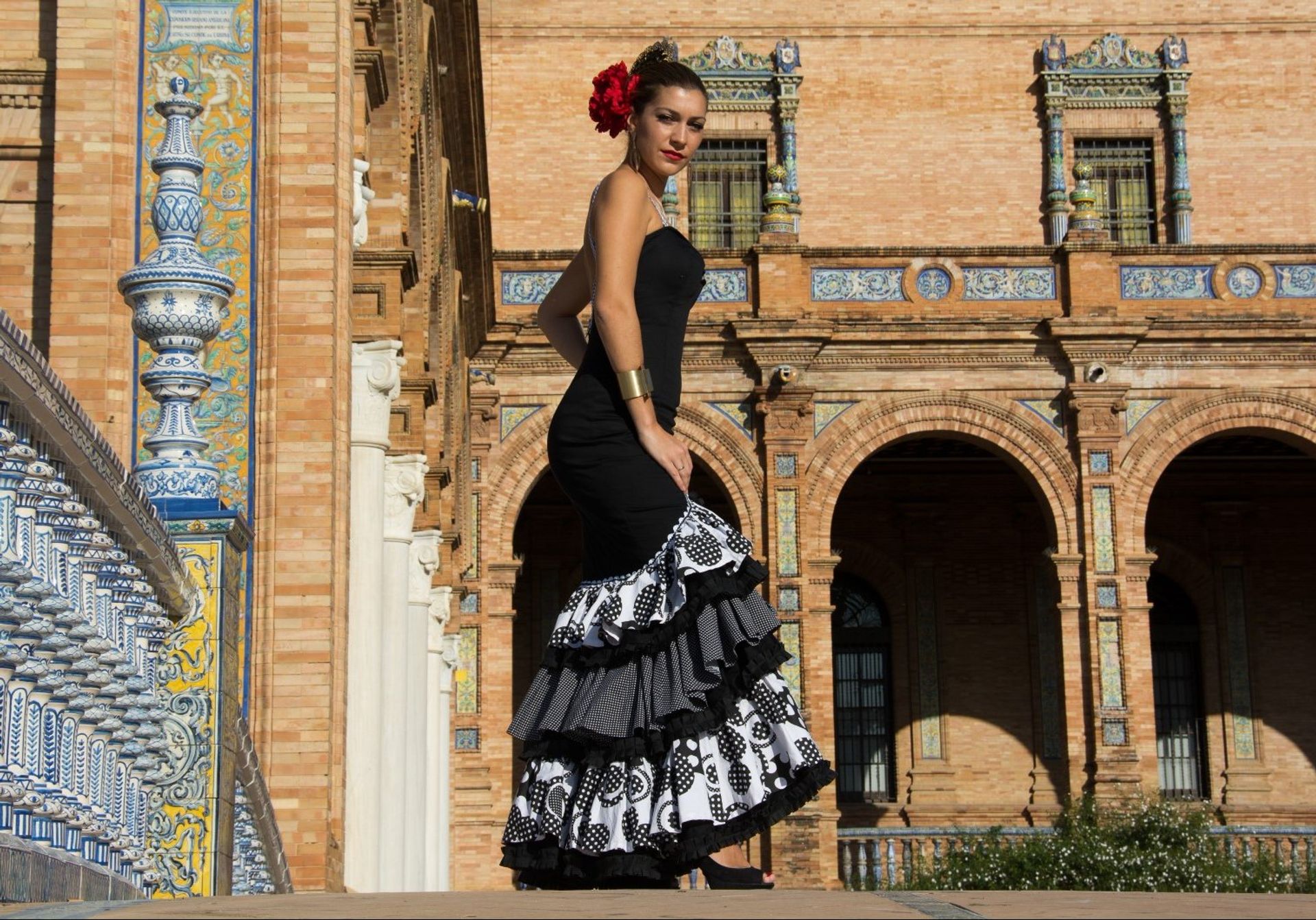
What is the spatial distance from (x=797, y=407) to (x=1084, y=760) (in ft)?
14.4

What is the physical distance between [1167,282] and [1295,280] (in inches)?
50.7

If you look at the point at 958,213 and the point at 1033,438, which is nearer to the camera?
the point at 1033,438

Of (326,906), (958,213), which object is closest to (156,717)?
(326,906)

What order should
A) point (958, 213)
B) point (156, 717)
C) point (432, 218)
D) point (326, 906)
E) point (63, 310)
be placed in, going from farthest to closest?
1. point (958, 213)
2. point (432, 218)
3. point (63, 310)
4. point (156, 717)
5. point (326, 906)

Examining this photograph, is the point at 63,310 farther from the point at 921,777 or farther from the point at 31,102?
the point at 921,777

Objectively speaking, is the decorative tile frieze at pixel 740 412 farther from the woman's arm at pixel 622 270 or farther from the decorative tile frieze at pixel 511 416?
the woman's arm at pixel 622 270

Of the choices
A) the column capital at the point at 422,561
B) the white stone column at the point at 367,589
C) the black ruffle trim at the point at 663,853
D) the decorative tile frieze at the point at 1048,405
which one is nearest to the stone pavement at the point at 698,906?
the black ruffle trim at the point at 663,853

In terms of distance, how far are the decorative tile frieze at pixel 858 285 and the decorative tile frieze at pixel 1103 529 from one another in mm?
2758

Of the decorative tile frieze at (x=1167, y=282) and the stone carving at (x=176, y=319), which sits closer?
the stone carving at (x=176, y=319)

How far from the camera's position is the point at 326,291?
1000 cm

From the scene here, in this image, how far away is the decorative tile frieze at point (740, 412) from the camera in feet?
76.6

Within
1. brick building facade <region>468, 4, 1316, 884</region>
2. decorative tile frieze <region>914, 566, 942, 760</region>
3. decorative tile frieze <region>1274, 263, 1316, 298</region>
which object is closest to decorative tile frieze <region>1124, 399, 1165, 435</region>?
brick building facade <region>468, 4, 1316, 884</region>

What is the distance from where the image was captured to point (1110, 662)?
22844 millimetres

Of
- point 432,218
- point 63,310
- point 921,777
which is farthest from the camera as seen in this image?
point 921,777
